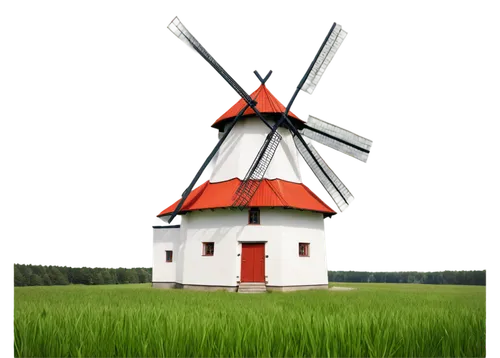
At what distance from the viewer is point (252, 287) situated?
24.5 meters

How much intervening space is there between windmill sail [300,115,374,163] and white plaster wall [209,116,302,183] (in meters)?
1.45

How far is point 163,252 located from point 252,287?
26.7 ft

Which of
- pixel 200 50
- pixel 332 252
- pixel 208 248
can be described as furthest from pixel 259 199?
pixel 200 50

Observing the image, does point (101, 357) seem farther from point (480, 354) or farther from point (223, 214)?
point (223, 214)

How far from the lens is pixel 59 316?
374 inches

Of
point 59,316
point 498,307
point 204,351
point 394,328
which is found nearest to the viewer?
point 498,307

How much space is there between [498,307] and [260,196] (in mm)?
18868

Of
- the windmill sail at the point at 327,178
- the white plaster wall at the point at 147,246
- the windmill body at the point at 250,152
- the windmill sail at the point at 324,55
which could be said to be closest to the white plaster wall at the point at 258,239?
the windmill sail at the point at 327,178

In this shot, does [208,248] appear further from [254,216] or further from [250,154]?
[250,154]

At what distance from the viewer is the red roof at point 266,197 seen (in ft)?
82.2

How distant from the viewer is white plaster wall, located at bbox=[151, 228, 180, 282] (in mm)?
29719

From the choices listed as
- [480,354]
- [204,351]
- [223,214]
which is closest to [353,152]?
[223,214]

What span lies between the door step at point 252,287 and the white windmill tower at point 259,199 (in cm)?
5

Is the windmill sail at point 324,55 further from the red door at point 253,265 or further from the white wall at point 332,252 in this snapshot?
the red door at point 253,265
